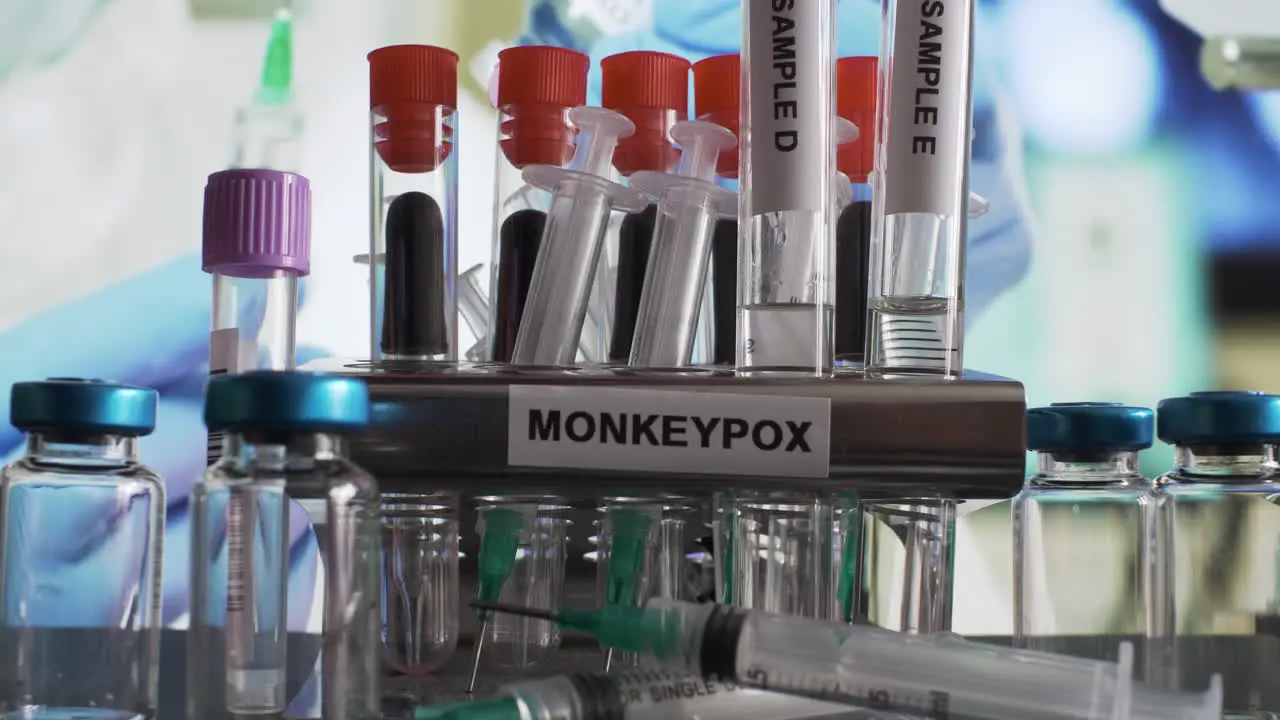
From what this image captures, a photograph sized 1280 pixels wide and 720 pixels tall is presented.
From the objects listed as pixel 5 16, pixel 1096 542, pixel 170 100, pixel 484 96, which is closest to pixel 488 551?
pixel 1096 542

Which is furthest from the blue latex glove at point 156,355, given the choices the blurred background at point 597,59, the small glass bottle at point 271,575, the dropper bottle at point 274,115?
the small glass bottle at point 271,575

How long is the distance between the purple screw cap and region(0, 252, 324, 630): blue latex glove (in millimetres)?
358

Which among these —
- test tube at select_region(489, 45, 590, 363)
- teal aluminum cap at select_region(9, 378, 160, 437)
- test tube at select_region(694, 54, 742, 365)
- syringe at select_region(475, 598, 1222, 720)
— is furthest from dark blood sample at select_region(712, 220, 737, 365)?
teal aluminum cap at select_region(9, 378, 160, 437)

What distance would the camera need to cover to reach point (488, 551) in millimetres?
544

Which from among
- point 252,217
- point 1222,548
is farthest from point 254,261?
point 1222,548

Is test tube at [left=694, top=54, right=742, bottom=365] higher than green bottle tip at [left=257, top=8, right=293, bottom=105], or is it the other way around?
green bottle tip at [left=257, top=8, right=293, bottom=105]

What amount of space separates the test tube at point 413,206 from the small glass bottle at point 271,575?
14 centimetres

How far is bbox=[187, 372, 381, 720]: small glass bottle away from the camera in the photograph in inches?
17.8

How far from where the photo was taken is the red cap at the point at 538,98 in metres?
0.61

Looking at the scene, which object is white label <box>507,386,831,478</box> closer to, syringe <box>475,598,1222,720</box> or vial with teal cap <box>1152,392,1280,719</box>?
syringe <box>475,598,1222,720</box>

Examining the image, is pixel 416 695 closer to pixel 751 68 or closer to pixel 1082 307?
pixel 751 68

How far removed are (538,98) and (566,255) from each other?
0.30 feet

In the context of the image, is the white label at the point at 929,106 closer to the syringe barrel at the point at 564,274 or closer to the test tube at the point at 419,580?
the syringe barrel at the point at 564,274

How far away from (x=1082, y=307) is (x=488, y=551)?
0.63 meters
